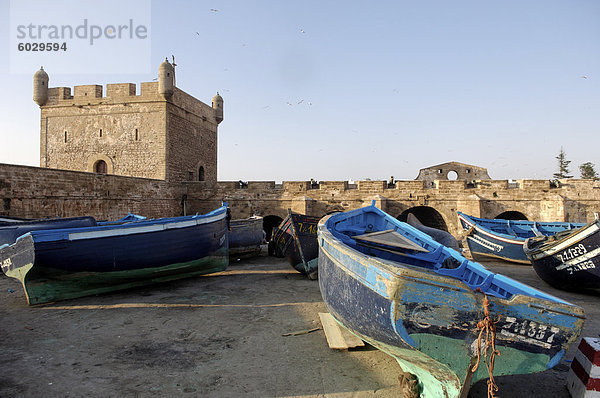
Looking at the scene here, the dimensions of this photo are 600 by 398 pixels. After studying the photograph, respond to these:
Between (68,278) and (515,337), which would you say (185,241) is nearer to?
(68,278)

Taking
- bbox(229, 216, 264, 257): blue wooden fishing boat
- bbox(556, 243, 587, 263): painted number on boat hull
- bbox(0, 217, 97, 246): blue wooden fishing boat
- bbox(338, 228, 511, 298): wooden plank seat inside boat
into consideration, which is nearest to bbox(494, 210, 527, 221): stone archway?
bbox(556, 243, 587, 263): painted number on boat hull

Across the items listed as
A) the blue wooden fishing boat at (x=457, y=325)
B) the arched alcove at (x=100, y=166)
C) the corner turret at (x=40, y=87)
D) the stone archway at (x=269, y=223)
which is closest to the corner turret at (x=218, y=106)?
the arched alcove at (x=100, y=166)

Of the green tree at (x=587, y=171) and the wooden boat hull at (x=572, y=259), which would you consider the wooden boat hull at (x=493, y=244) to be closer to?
the wooden boat hull at (x=572, y=259)

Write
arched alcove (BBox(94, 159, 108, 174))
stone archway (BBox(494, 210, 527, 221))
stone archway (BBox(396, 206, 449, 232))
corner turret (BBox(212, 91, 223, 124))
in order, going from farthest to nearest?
1. corner turret (BBox(212, 91, 223, 124))
2. arched alcove (BBox(94, 159, 108, 174))
3. stone archway (BBox(396, 206, 449, 232))
4. stone archway (BBox(494, 210, 527, 221))

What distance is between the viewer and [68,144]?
18859 millimetres

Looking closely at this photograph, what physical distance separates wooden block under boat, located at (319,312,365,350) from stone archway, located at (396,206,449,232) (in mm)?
12902

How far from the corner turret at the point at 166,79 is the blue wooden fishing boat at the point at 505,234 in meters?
15.2

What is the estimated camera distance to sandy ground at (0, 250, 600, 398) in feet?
10.2

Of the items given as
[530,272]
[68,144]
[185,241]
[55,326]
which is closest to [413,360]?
[55,326]

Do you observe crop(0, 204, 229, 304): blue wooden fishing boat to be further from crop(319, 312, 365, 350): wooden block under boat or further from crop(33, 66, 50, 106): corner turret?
crop(33, 66, 50, 106): corner turret

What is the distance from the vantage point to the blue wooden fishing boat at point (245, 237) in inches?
427

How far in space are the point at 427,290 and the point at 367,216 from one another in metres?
4.90

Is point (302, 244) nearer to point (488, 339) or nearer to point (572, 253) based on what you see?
point (572, 253)

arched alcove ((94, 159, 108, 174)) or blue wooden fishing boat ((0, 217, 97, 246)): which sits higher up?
arched alcove ((94, 159, 108, 174))
